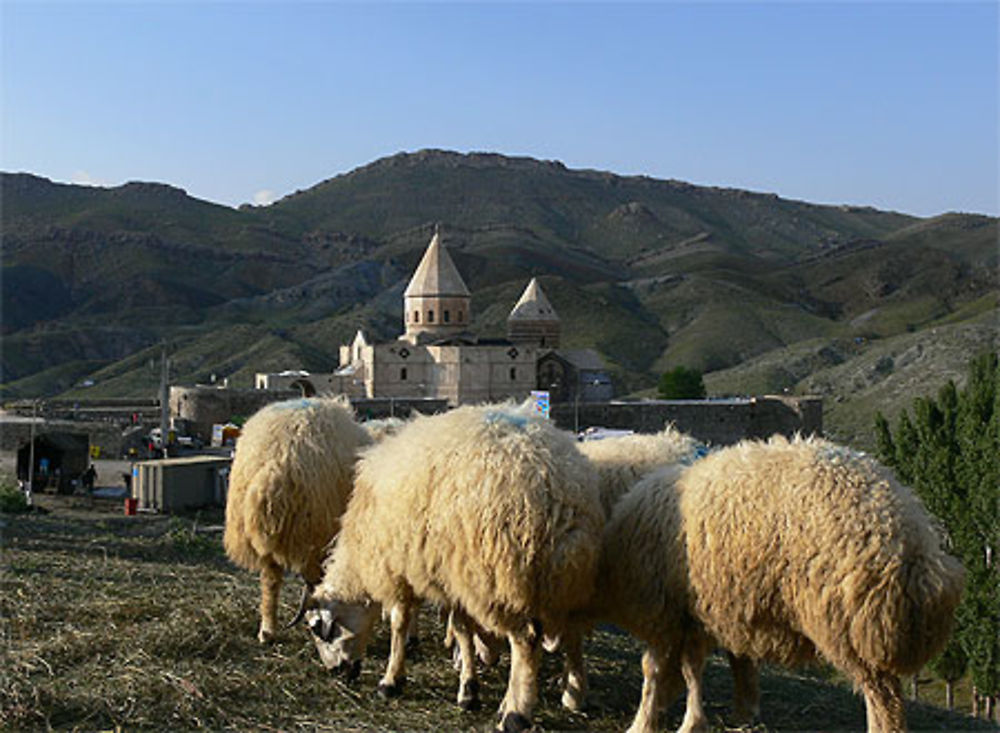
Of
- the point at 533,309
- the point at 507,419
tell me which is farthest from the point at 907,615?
the point at 533,309

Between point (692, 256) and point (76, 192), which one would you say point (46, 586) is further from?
point (76, 192)

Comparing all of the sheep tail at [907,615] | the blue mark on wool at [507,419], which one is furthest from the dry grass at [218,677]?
the blue mark on wool at [507,419]

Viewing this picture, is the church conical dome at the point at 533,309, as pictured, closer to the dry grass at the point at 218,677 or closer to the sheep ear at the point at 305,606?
the dry grass at the point at 218,677

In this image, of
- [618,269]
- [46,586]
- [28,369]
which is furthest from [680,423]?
[618,269]

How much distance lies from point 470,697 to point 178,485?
19460mm

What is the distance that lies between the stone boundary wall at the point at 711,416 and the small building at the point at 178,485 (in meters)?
23.1

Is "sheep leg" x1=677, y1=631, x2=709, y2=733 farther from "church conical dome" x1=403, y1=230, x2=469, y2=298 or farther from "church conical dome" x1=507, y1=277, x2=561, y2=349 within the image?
"church conical dome" x1=507, y1=277, x2=561, y2=349

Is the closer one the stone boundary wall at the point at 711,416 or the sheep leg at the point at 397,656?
the sheep leg at the point at 397,656

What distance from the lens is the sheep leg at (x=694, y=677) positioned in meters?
7.05

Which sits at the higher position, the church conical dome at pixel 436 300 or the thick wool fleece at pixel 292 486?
the church conical dome at pixel 436 300

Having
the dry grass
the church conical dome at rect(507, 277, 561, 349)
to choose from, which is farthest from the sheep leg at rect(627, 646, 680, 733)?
the church conical dome at rect(507, 277, 561, 349)

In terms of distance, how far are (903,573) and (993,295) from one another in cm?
11459

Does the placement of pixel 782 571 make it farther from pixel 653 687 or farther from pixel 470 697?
pixel 470 697

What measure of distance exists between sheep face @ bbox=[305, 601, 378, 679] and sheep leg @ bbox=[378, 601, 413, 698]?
307 mm
